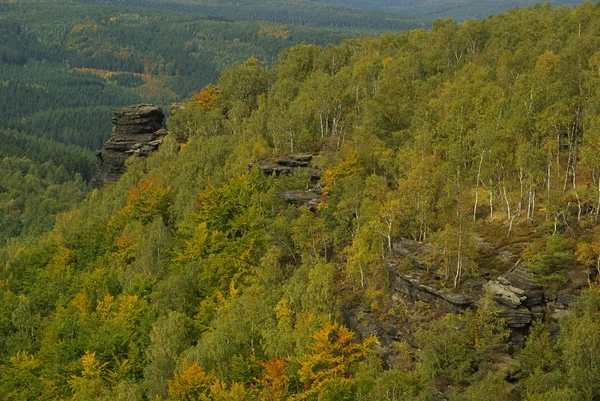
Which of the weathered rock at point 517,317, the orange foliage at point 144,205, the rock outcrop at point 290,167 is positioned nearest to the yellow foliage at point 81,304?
the orange foliage at point 144,205

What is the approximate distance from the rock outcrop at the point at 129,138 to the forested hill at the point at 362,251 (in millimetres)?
24595

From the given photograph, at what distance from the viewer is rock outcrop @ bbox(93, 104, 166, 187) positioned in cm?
15900

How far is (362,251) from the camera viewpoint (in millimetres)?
71250

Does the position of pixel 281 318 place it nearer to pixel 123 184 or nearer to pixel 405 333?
pixel 405 333

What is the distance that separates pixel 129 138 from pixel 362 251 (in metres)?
102

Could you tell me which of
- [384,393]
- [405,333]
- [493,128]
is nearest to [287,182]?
[493,128]

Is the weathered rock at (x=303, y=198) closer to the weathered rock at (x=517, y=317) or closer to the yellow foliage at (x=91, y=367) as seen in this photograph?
the yellow foliage at (x=91, y=367)

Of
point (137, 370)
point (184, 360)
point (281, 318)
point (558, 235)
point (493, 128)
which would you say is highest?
point (493, 128)

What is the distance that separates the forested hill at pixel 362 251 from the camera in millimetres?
57188

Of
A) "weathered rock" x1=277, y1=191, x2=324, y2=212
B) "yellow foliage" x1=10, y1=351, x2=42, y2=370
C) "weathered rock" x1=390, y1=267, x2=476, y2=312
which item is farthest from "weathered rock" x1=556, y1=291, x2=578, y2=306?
"yellow foliage" x1=10, y1=351, x2=42, y2=370

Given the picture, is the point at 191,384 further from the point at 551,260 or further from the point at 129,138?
the point at 129,138

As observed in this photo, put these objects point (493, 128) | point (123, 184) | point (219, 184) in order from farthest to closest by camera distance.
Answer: point (123, 184) → point (219, 184) → point (493, 128)

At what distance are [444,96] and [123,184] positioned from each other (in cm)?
6705

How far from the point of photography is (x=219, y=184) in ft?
364
